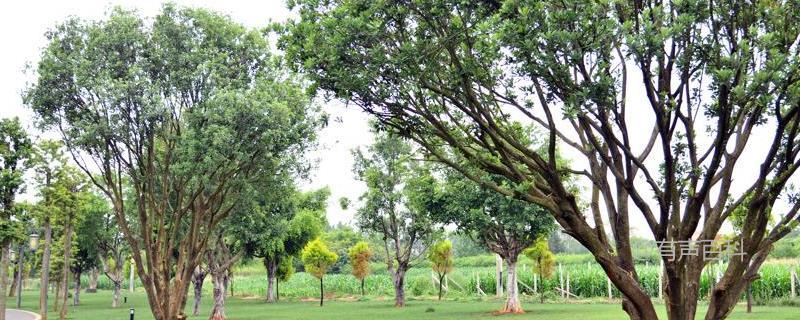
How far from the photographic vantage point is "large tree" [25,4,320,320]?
1750cm

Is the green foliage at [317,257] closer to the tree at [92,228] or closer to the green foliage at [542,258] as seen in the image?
the green foliage at [542,258]

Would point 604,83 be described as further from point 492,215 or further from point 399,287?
point 399,287

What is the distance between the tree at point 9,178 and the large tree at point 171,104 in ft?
10.5

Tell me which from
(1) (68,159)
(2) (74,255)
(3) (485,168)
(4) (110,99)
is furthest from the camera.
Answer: (2) (74,255)

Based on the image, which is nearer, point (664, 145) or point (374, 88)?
point (664, 145)

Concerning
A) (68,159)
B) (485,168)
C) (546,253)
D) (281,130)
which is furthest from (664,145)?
(546,253)

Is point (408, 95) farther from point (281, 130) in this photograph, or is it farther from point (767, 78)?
point (281, 130)

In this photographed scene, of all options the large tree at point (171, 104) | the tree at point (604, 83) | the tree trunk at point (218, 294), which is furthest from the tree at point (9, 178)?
the tree at point (604, 83)

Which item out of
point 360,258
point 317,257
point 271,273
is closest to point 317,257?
point 317,257

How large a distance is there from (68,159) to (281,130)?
13.4m

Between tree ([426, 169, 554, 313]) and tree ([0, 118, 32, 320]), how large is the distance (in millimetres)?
14070

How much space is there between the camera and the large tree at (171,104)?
17.5 m

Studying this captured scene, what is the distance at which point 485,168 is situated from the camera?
10.9 meters

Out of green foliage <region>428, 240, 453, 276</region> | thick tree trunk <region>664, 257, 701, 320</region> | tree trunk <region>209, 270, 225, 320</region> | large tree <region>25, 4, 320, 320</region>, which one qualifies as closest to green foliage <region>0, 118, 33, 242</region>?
large tree <region>25, 4, 320, 320</region>
